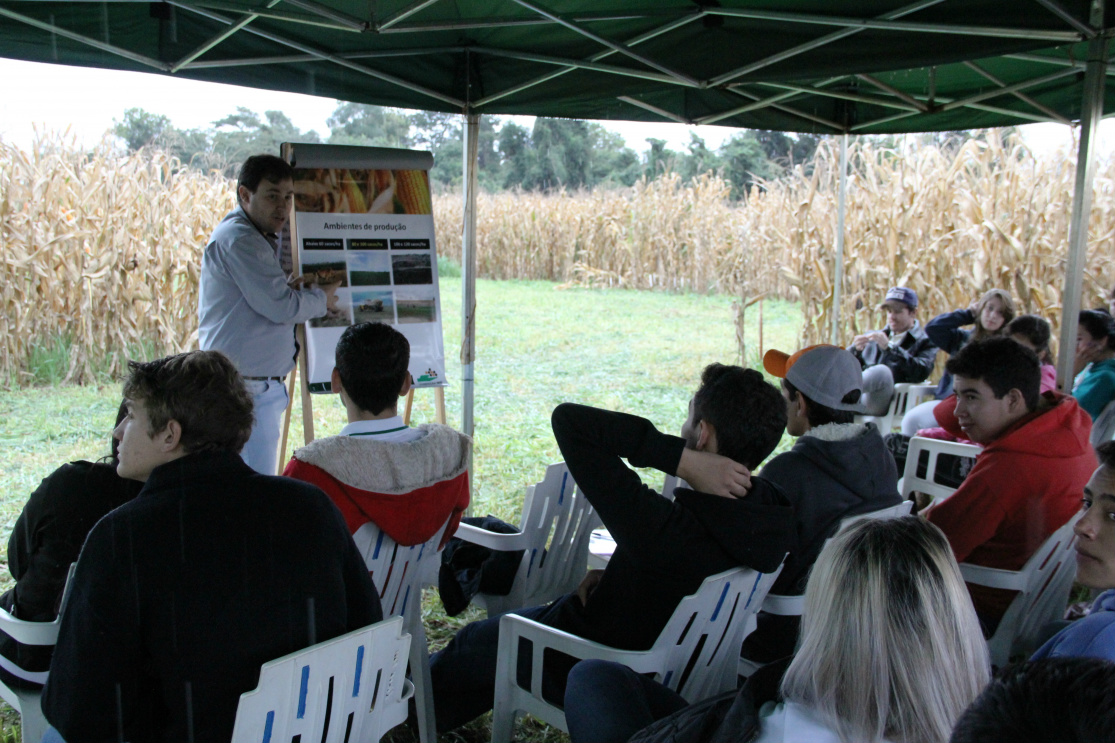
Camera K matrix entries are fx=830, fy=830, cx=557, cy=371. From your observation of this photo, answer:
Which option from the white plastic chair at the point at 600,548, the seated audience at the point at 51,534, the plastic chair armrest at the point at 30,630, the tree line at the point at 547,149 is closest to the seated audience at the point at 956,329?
the white plastic chair at the point at 600,548

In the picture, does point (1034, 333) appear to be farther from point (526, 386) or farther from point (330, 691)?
point (526, 386)

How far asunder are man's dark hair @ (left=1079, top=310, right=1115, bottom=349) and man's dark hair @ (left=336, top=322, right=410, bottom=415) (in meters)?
3.70

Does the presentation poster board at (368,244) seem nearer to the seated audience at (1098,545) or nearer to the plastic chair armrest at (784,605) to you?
the plastic chair armrest at (784,605)

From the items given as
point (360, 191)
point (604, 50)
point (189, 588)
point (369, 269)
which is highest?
point (604, 50)

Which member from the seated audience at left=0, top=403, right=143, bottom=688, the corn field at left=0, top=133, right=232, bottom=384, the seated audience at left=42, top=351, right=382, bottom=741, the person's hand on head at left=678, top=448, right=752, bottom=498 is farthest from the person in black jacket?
the corn field at left=0, top=133, right=232, bottom=384

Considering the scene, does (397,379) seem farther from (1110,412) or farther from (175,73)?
(1110,412)

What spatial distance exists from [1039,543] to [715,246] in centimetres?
1401

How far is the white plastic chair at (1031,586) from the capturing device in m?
2.59

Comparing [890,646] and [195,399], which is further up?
[195,399]

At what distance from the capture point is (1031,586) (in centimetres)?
262

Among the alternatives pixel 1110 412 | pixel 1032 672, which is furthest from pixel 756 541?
pixel 1110 412

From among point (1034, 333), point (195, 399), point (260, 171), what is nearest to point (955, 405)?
point (1034, 333)

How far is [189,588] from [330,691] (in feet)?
1.09

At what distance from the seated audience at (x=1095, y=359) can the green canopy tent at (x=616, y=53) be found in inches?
24.7
